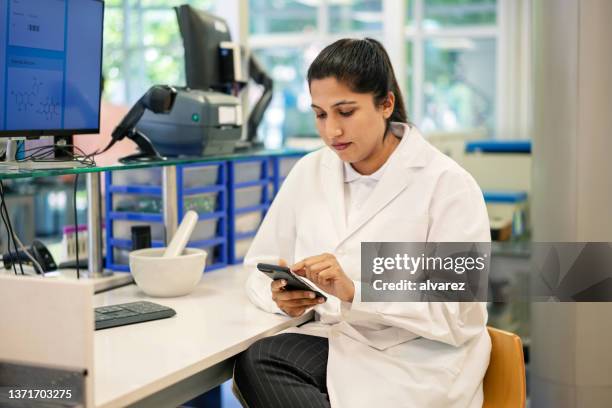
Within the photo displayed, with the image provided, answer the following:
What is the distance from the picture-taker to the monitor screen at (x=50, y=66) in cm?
170

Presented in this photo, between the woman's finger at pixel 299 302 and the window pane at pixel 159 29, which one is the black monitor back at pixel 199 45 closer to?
the woman's finger at pixel 299 302

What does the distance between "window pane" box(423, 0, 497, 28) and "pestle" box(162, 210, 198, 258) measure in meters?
6.45

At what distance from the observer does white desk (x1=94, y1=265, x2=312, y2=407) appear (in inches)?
49.8

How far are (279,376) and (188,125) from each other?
0.97m

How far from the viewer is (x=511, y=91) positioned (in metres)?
7.57

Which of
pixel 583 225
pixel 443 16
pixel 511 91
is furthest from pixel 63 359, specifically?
pixel 443 16

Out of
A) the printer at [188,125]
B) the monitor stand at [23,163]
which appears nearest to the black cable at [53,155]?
the monitor stand at [23,163]

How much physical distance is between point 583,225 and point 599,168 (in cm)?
17

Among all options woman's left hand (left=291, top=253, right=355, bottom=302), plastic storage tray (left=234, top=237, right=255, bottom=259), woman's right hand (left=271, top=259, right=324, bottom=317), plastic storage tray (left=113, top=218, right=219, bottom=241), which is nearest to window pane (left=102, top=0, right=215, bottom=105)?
plastic storage tray (left=234, top=237, right=255, bottom=259)

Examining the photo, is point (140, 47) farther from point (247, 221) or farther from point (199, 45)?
point (247, 221)

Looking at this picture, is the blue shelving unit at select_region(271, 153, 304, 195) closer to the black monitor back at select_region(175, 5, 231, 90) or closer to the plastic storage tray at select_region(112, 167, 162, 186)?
the black monitor back at select_region(175, 5, 231, 90)

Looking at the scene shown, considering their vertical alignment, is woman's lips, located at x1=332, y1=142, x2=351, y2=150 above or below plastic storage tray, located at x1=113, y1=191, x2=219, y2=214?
above

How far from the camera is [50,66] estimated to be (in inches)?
71.4

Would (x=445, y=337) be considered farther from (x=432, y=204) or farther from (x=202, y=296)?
(x=202, y=296)
